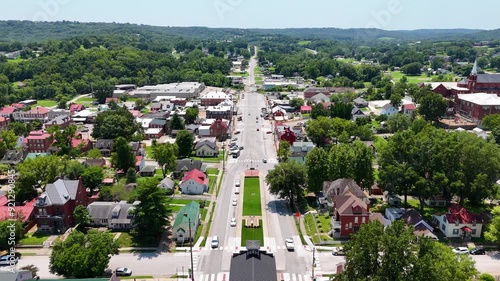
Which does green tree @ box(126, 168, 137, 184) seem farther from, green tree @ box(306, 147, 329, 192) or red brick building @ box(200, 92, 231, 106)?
red brick building @ box(200, 92, 231, 106)

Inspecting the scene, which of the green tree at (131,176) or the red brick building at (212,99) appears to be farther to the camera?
the red brick building at (212,99)

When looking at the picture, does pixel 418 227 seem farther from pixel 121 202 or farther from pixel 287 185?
pixel 121 202

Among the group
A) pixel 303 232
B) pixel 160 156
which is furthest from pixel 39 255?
pixel 303 232

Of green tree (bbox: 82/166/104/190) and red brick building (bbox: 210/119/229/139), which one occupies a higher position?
green tree (bbox: 82/166/104/190)

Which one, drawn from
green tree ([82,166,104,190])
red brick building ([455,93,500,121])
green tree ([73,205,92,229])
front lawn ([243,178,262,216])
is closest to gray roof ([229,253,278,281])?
front lawn ([243,178,262,216])

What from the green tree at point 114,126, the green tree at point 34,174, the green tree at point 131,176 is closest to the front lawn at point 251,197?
the green tree at point 131,176

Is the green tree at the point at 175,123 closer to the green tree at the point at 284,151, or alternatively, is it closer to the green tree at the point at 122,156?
the green tree at the point at 122,156
